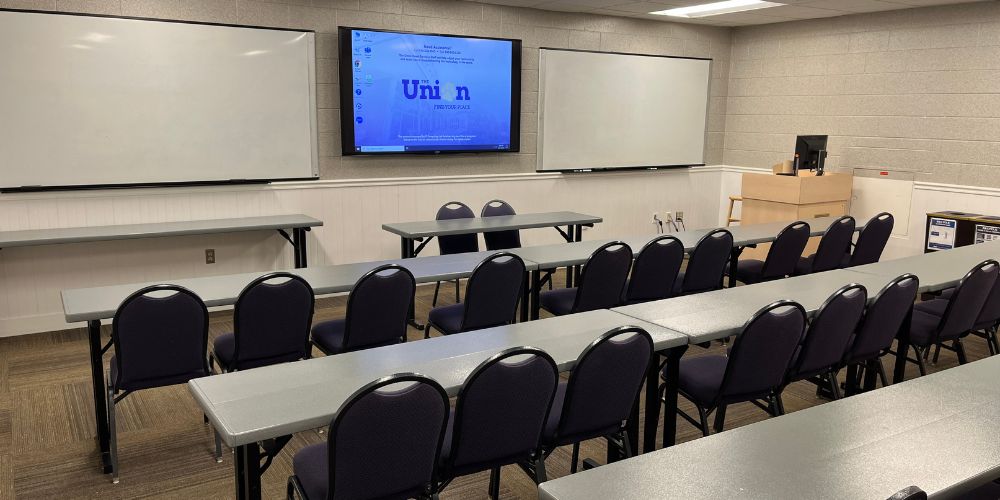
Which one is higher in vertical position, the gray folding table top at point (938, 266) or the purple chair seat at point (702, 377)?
the gray folding table top at point (938, 266)

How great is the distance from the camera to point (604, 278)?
451 centimetres

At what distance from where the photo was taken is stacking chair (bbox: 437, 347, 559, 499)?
92.7 inches

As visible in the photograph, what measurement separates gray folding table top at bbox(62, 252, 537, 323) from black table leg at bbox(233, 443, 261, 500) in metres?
1.44

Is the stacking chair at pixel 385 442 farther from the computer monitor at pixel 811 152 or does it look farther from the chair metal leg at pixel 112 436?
the computer monitor at pixel 811 152

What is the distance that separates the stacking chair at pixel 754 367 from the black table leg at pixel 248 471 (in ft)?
5.89

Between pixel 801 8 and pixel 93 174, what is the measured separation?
670 centimetres

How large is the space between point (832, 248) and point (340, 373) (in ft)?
14.7

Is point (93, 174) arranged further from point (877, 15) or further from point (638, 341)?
point (877, 15)

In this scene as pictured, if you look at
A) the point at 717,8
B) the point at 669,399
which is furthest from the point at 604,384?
the point at 717,8

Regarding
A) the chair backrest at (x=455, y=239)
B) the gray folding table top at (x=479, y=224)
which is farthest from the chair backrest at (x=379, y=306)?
the chair backrest at (x=455, y=239)

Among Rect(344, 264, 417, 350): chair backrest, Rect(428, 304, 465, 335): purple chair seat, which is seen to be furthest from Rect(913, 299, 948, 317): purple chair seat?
Rect(344, 264, 417, 350): chair backrest

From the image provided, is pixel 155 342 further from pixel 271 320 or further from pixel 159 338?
pixel 271 320

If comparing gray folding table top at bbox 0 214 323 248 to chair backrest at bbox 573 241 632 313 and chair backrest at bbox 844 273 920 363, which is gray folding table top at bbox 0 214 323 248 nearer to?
chair backrest at bbox 573 241 632 313

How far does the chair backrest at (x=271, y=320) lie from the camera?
340 cm
